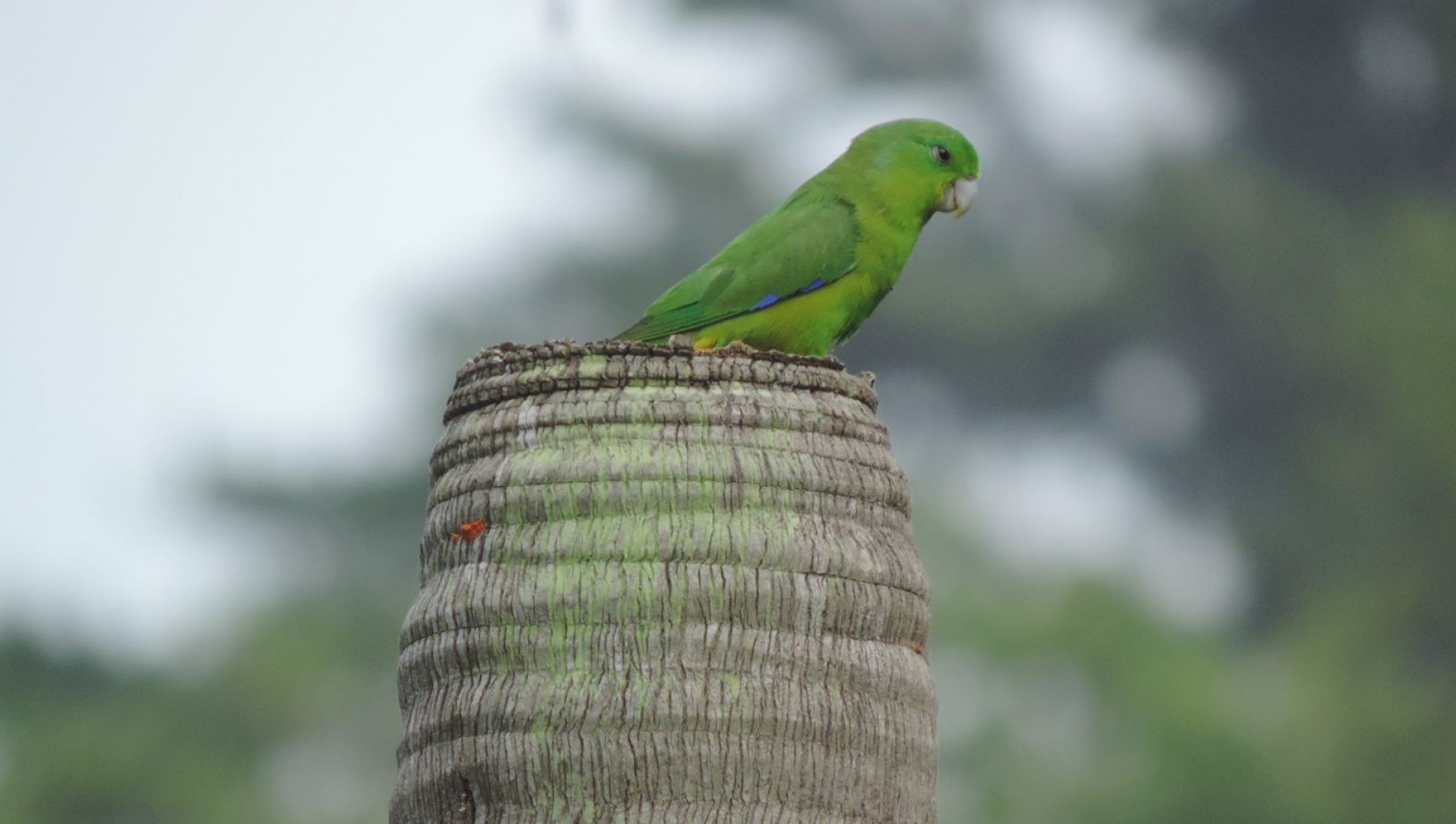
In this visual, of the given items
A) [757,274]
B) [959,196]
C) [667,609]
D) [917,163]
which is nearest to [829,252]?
[757,274]

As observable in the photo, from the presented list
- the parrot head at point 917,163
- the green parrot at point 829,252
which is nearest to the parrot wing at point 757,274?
the green parrot at point 829,252

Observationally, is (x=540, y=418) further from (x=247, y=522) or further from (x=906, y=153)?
(x=247, y=522)

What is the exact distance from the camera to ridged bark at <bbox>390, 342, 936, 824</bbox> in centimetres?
409

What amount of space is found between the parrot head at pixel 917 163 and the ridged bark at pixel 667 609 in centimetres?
237

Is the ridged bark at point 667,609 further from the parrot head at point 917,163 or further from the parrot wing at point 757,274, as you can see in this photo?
the parrot head at point 917,163

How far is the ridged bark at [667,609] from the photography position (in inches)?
161

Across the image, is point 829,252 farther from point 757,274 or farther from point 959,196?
point 959,196

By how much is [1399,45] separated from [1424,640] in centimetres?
1101

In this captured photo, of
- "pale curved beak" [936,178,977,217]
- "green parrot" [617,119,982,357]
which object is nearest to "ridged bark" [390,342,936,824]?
"green parrot" [617,119,982,357]

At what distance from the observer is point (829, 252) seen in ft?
20.6

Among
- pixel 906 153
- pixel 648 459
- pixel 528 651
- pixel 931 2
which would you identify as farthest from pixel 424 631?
pixel 931 2

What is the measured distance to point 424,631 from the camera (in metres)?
4.41

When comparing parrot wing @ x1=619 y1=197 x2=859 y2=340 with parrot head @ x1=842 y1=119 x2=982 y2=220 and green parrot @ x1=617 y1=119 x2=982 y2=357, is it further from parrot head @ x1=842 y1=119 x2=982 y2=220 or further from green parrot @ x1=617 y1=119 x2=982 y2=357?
parrot head @ x1=842 y1=119 x2=982 y2=220

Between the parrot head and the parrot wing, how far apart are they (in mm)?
370
